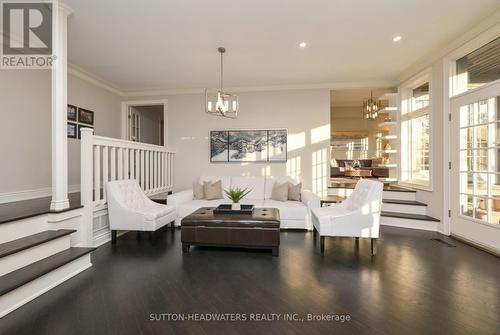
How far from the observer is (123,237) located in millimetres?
3846

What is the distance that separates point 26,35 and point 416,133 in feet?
22.2

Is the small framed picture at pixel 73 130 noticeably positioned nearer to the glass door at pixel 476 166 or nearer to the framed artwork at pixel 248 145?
the framed artwork at pixel 248 145

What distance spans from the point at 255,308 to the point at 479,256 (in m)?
3.01

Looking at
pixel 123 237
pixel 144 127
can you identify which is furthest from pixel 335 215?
pixel 144 127

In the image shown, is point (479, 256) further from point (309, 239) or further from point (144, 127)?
point (144, 127)

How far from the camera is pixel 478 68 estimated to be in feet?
11.1

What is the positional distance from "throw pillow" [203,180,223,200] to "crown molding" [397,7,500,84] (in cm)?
438

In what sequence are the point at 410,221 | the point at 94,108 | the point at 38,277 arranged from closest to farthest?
the point at 38,277, the point at 410,221, the point at 94,108

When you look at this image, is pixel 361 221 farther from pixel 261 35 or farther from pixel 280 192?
pixel 261 35

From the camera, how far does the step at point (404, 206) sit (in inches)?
171

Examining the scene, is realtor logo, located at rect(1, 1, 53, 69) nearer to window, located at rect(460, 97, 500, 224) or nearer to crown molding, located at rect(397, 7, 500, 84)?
crown molding, located at rect(397, 7, 500, 84)

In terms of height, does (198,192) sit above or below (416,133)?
below

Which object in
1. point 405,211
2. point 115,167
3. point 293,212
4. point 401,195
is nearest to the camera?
point 115,167

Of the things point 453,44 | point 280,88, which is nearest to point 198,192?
point 280,88
